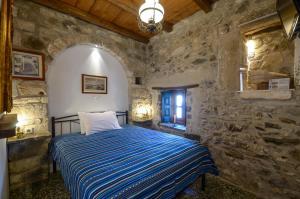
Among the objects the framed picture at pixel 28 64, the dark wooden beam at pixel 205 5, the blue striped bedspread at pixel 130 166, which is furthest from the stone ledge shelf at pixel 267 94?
the framed picture at pixel 28 64

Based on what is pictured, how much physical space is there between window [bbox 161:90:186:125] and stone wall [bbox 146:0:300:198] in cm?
31

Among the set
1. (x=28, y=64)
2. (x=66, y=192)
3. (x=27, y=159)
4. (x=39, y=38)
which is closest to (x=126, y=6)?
(x=39, y=38)

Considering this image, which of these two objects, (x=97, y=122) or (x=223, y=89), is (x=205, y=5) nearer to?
(x=223, y=89)

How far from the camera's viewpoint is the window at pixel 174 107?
3324mm

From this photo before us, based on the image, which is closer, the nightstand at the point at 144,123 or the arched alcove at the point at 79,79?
the arched alcove at the point at 79,79

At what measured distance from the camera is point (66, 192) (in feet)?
6.57

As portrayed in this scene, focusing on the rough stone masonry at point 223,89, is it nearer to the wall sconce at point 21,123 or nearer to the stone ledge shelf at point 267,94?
the stone ledge shelf at point 267,94

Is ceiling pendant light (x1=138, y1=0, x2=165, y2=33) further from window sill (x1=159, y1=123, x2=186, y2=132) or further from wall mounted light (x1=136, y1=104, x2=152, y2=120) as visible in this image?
wall mounted light (x1=136, y1=104, x2=152, y2=120)

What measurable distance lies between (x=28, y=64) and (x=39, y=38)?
50cm

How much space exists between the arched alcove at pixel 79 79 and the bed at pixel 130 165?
0.83 m

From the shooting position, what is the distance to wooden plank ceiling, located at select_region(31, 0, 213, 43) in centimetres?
254

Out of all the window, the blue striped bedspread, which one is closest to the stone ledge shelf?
the blue striped bedspread

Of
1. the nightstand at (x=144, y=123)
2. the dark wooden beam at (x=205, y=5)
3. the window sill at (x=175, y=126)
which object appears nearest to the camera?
the dark wooden beam at (x=205, y=5)

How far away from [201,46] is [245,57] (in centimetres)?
84
